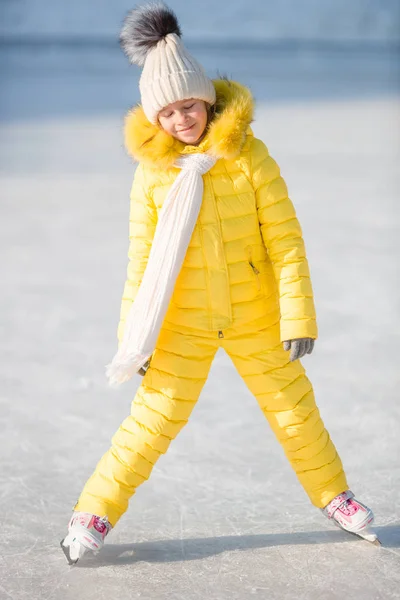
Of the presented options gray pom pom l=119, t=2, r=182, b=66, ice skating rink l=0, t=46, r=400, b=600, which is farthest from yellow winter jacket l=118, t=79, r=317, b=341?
ice skating rink l=0, t=46, r=400, b=600

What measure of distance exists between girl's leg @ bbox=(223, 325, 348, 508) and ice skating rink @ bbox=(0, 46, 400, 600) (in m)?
0.16

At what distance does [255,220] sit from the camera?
241cm

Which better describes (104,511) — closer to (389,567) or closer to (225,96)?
(389,567)

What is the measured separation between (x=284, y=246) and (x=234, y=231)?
115 mm

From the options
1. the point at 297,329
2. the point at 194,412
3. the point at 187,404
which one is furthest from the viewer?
the point at 194,412

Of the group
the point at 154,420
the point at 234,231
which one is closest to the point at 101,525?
the point at 154,420

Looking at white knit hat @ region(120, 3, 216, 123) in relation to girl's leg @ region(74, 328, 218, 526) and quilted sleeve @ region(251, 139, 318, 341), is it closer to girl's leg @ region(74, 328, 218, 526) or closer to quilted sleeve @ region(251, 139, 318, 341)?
quilted sleeve @ region(251, 139, 318, 341)

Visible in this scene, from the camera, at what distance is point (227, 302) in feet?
7.89

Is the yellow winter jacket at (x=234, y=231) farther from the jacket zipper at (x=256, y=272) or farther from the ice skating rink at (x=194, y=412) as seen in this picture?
the ice skating rink at (x=194, y=412)

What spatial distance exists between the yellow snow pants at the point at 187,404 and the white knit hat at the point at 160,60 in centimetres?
52

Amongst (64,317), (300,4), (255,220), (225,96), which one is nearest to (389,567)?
(255,220)

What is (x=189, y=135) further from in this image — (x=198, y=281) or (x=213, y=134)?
(x=198, y=281)

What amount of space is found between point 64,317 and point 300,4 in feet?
33.5

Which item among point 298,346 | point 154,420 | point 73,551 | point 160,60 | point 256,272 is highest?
point 160,60
